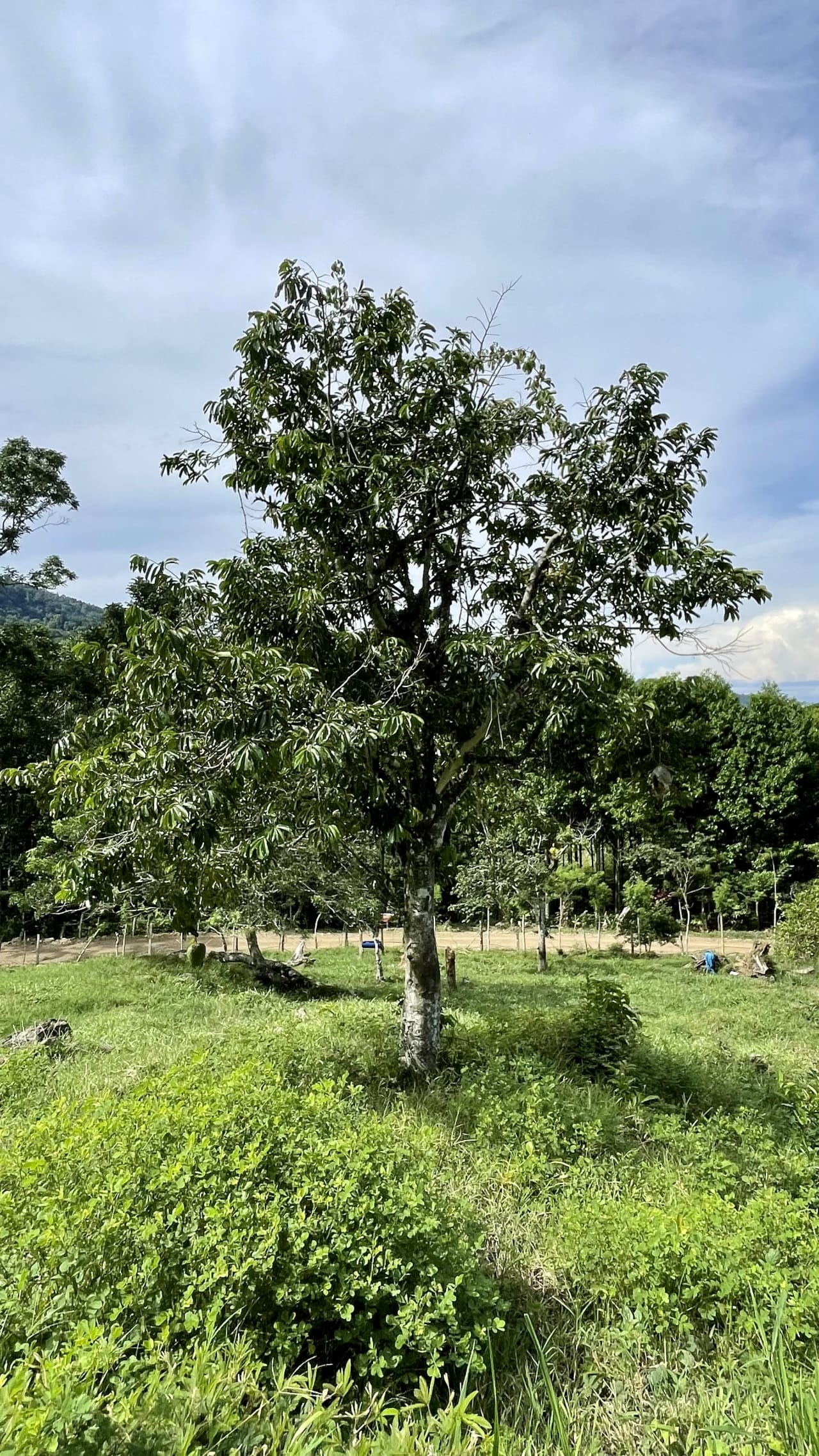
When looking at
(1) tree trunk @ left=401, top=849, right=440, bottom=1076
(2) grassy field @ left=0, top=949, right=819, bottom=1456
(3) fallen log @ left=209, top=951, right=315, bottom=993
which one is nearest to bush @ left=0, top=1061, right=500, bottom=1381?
(2) grassy field @ left=0, top=949, right=819, bottom=1456

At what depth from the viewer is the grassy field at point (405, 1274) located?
2.09m

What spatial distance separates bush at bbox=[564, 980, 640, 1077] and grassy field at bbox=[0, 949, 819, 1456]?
1.27m

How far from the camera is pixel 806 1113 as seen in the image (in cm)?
507

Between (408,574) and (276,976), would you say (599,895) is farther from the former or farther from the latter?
(408,574)

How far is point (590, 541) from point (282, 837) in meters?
3.90

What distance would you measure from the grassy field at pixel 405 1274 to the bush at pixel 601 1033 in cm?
127

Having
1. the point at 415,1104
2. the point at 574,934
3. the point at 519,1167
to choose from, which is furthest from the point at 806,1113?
the point at 574,934

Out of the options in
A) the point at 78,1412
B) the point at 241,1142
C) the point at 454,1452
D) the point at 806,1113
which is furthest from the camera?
the point at 806,1113

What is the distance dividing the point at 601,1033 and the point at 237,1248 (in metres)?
5.06

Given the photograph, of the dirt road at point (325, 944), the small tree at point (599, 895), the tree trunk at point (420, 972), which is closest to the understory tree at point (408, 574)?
the tree trunk at point (420, 972)

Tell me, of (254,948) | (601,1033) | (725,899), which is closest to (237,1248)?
(601,1033)

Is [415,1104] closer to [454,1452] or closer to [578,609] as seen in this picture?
[454,1452]

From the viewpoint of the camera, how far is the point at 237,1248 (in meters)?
2.58

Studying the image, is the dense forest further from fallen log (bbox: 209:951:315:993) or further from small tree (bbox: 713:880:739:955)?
fallen log (bbox: 209:951:315:993)
